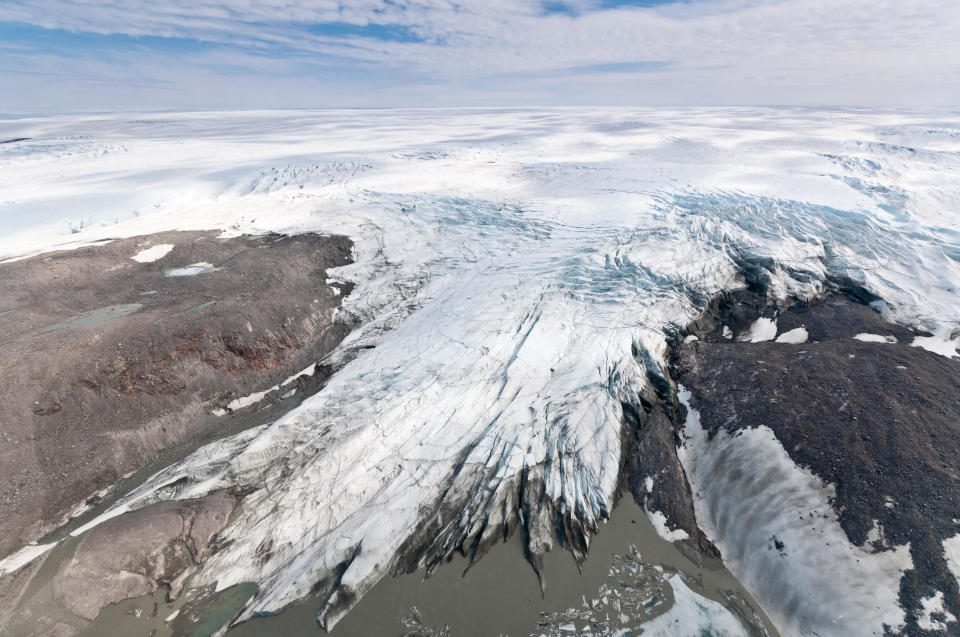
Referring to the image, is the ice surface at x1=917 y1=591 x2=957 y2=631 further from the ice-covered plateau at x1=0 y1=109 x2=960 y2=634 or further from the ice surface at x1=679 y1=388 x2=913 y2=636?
the ice-covered plateau at x1=0 y1=109 x2=960 y2=634

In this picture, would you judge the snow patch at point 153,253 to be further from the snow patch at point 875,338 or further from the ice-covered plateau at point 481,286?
the snow patch at point 875,338

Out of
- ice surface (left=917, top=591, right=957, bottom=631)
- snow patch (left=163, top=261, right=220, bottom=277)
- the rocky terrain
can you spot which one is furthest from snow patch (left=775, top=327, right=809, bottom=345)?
snow patch (left=163, top=261, right=220, bottom=277)

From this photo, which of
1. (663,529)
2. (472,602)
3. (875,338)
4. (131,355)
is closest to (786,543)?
(663,529)

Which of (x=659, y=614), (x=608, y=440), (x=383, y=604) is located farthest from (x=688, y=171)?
(x=383, y=604)

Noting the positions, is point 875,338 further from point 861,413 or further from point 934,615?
point 934,615

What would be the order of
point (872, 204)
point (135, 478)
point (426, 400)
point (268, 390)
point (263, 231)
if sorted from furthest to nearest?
point (872, 204)
point (263, 231)
point (268, 390)
point (426, 400)
point (135, 478)

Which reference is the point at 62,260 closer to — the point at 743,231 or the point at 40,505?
the point at 40,505
